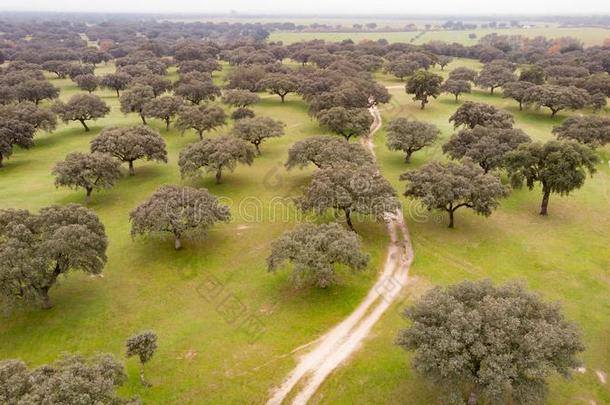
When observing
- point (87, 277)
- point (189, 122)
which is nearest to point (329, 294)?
point (87, 277)

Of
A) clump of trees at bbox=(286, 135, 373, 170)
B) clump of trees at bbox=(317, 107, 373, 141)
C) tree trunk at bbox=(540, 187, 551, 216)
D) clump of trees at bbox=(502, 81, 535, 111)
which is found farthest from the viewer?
clump of trees at bbox=(502, 81, 535, 111)

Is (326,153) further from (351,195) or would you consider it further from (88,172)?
(88,172)

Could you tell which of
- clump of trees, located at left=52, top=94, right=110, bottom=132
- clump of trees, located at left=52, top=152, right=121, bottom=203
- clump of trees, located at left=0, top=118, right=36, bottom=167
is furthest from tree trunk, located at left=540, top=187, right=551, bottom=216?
clump of trees, located at left=0, top=118, right=36, bottom=167

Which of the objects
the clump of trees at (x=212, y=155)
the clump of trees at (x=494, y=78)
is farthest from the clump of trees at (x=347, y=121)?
the clump of trees at (x=494, y=78)

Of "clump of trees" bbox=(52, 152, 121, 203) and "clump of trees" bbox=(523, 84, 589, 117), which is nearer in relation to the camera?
"clump of trees" bbox=(52, 152, 121, 203)

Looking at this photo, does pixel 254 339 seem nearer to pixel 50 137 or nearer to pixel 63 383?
pixel 63 383

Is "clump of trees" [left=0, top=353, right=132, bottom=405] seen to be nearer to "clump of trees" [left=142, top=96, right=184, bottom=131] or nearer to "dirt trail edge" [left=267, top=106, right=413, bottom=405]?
"dirt trail edge" [left=267, top=106, right=413, bottom=405]

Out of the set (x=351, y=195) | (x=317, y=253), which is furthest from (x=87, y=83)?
(x=317, y=253)

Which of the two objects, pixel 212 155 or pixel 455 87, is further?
pixel 455 87
